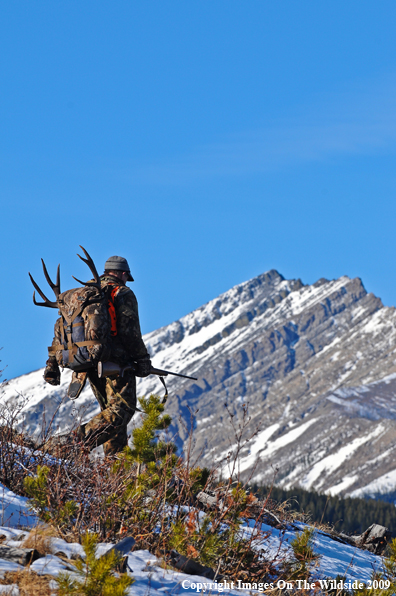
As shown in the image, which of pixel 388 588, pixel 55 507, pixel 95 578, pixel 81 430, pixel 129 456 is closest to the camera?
pixel 95 578

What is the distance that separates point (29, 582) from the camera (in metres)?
5.75

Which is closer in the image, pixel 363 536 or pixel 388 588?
pixel 388 588

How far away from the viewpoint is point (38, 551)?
624 centimetres

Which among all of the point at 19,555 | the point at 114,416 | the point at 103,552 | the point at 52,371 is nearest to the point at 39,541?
the point at 19,555

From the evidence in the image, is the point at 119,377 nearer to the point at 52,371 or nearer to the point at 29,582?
the point at 52,371

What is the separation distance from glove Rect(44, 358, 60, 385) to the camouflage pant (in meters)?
0.52

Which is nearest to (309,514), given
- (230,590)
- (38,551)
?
(230,590)

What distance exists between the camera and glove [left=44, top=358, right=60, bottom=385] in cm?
1065

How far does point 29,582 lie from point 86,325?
179 inches

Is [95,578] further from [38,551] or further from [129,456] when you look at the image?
[129,456]

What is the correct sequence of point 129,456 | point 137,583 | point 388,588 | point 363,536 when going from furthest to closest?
point 363,536 < point 129,456 < point 388,588 < point 137,583

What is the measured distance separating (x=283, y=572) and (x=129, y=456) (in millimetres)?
1872

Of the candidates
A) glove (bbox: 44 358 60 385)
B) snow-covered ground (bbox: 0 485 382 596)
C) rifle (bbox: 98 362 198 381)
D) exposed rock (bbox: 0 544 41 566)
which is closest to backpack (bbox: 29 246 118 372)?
rifle (bbox: 98 362 198 381)

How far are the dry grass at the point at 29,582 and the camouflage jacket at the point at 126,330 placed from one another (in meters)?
4.51
